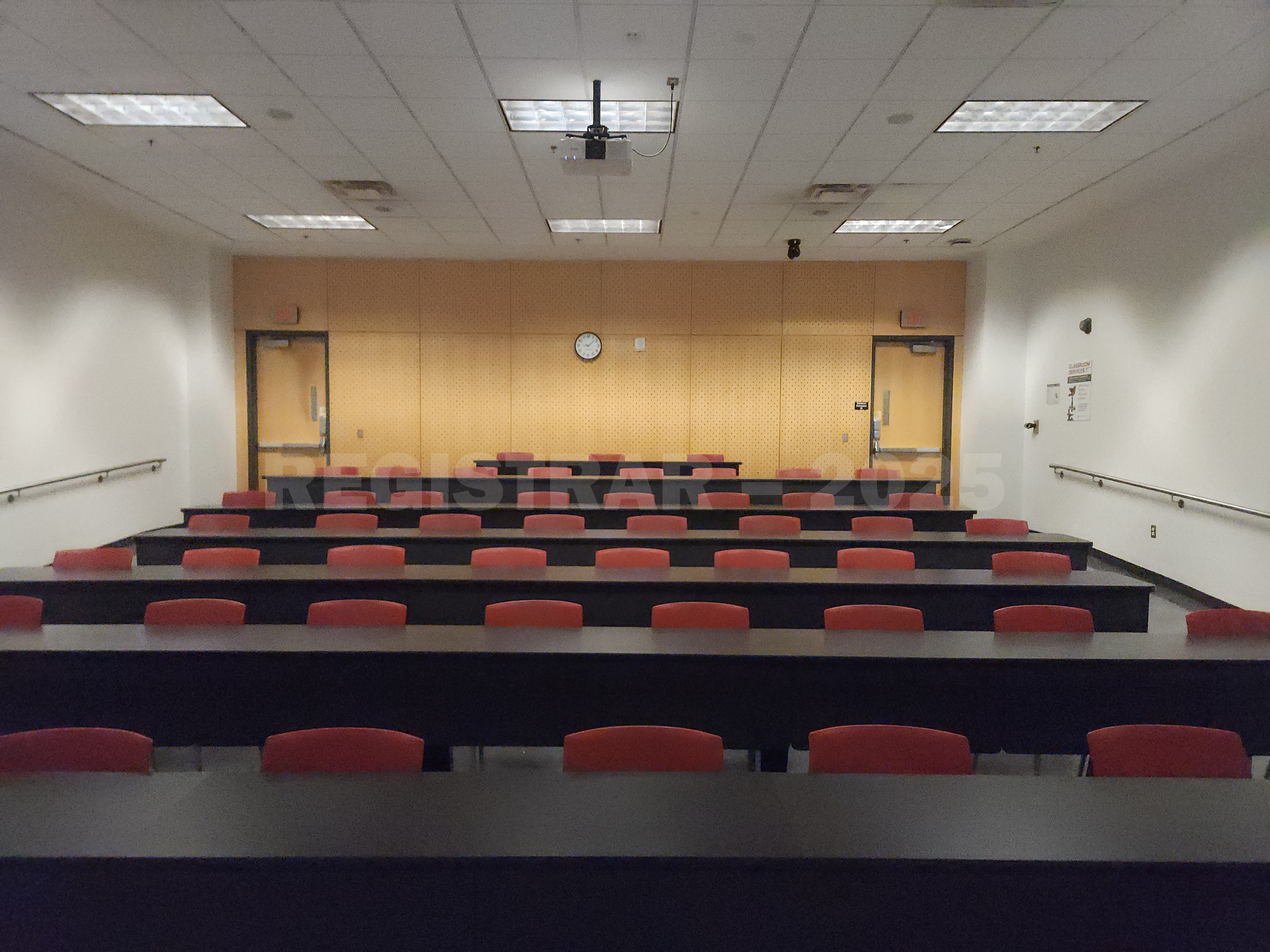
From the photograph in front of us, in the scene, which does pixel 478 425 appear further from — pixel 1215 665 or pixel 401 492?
pixel 1215 665

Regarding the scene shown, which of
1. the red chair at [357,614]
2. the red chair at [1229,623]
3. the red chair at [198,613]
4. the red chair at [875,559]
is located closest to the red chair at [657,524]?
the red chair at [875,559]

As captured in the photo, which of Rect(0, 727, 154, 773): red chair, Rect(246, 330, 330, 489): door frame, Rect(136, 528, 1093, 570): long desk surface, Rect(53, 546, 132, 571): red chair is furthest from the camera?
Rect(246, 330, 330, 489): door frame

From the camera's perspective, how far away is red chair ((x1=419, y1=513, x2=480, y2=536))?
5.73 metres

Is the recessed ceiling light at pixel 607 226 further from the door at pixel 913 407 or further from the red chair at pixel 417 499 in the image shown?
the door at pixel 913 407

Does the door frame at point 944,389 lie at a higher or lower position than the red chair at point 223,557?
higher

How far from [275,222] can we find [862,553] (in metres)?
7.68

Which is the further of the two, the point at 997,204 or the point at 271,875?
the point at 997,204

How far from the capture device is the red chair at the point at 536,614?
3.40 meters

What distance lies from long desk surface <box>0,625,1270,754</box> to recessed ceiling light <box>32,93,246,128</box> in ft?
13.1

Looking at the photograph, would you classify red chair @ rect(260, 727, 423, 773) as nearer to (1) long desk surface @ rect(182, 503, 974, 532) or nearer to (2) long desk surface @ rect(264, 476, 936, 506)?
(1) long desk surface @ rect(182, 503, 974, 532)

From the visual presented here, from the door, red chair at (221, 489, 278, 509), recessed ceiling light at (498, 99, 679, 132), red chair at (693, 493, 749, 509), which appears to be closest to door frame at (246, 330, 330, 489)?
red chair at (221, 489, 278, 509)

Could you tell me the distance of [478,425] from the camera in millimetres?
10875

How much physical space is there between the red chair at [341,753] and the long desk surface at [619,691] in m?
0.76

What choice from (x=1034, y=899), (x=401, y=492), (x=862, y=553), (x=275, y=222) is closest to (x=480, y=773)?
(x=1034, y=899)
